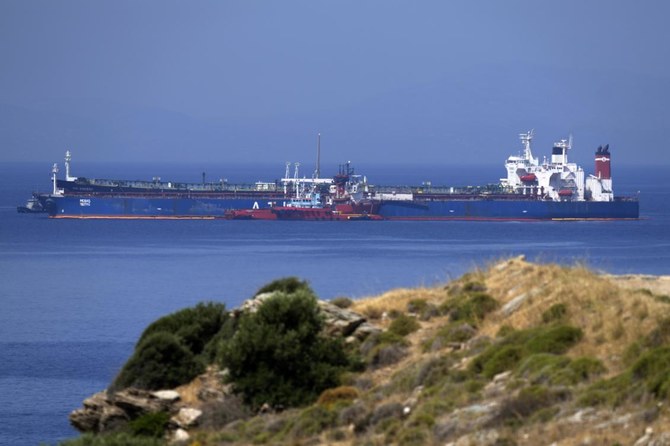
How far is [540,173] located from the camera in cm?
9862

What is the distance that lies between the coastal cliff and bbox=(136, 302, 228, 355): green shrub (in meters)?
0.02

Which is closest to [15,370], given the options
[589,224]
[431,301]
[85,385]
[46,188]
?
[85,385]

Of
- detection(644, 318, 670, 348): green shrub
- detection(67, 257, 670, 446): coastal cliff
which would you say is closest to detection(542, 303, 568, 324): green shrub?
detection(67, 257, 670, 446): coastal cliff

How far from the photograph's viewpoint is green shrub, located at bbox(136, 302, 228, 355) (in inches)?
634

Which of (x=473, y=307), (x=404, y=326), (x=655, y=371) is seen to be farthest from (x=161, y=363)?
(x=655, y=371)

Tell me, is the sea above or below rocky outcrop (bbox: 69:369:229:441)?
below

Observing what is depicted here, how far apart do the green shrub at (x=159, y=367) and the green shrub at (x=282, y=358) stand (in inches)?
31.7

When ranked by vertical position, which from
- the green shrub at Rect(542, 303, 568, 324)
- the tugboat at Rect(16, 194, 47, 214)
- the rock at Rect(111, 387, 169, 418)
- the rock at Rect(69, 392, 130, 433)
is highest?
the green shrub at Rect(542, 303, 568, 324)

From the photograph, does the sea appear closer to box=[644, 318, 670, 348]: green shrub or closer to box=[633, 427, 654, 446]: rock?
box=[644, 318, 670, 348]: green shrub

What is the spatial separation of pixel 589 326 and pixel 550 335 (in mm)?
396

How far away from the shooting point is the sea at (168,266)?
30.6 meters

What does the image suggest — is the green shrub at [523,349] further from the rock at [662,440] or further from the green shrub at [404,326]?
the rock at [662,440]

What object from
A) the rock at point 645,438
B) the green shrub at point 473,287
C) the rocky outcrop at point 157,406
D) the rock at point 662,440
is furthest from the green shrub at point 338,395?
the rock at point 662,440

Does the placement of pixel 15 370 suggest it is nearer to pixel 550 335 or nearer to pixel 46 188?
pixel 550 335
